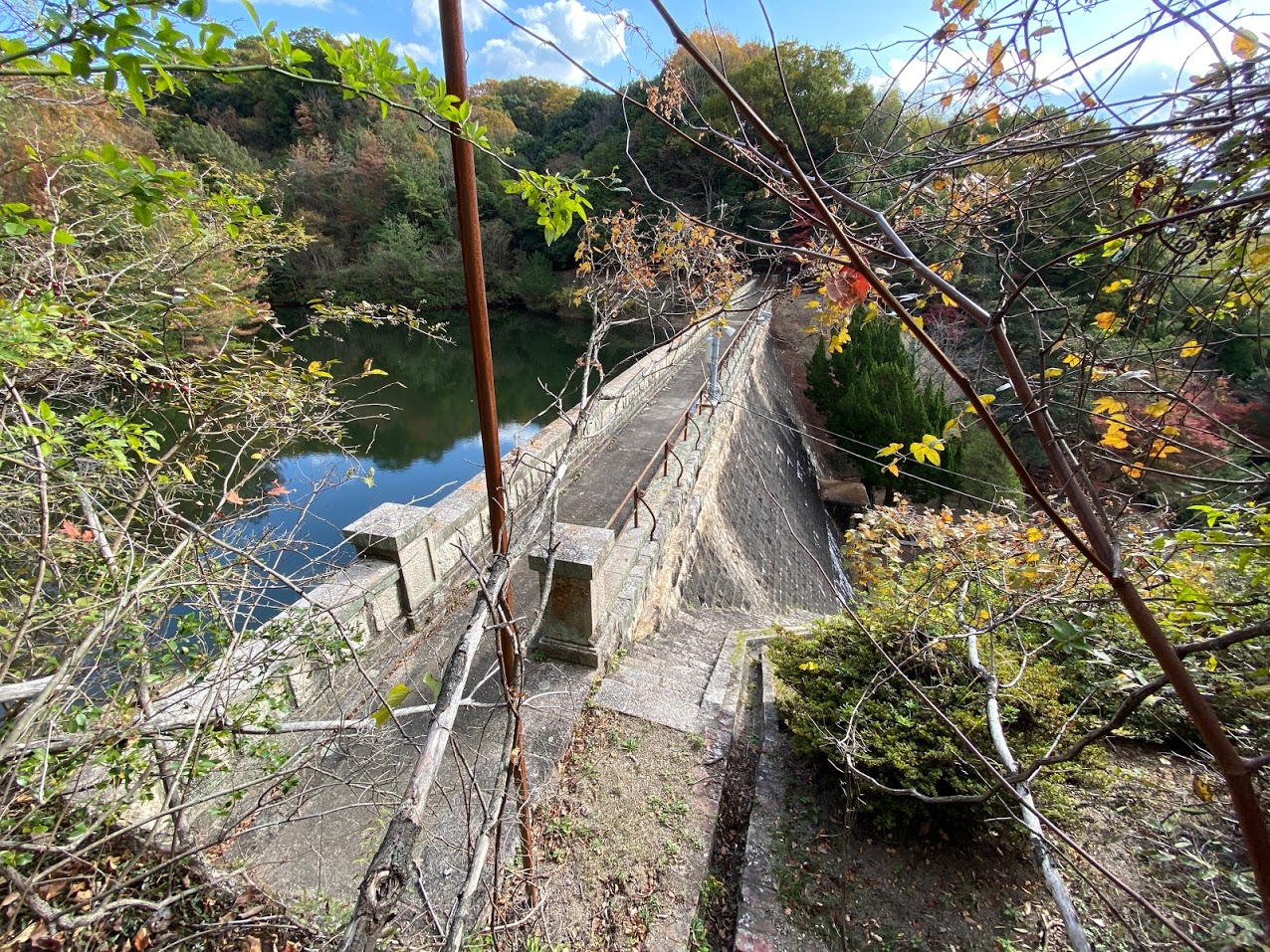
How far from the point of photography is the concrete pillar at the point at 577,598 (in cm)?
371

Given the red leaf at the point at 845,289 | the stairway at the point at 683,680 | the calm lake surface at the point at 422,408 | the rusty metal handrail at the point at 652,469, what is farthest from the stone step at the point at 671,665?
the calm lake surface at the point at 422,408

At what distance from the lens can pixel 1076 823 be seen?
2.76 metres

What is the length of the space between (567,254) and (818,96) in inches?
526

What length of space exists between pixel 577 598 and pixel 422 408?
15.0 metres

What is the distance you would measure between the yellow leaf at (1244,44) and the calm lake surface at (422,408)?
23.6 feet

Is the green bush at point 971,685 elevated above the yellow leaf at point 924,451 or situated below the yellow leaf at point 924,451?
below

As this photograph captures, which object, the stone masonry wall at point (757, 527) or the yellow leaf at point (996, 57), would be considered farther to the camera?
the stone masonry wall at point (757, 527)

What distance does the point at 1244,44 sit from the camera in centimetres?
120

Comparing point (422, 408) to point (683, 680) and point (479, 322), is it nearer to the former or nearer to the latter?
point (683, 680)

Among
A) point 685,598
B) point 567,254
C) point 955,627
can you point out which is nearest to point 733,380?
point 685,598

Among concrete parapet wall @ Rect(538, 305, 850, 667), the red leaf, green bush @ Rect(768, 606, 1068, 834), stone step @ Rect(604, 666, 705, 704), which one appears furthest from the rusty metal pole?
stone step @ Rect(604, 666, 705, 704)

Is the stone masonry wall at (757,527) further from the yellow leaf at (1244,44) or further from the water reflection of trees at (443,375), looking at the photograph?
the water reflection of trees at (443,375)

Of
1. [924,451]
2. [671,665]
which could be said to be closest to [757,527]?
[671,665]

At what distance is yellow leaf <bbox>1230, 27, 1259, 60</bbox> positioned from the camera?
114 cm
